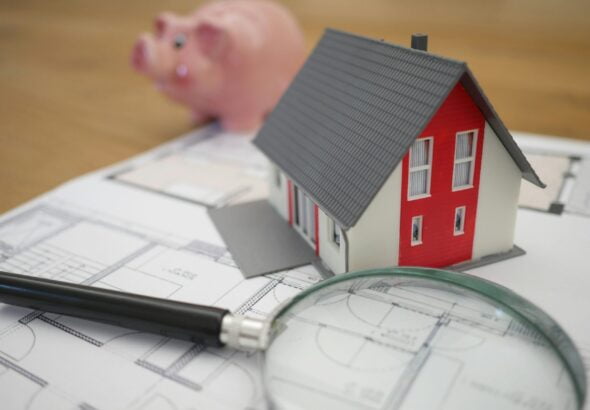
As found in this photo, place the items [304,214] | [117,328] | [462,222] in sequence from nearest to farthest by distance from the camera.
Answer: [117,328]
[462,222]
[304,214]

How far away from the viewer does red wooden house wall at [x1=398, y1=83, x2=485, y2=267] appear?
832mm

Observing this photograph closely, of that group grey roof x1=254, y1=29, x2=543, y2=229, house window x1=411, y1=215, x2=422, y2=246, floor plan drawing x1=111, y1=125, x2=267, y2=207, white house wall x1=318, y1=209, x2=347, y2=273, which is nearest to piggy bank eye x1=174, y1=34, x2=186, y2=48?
floor plan drawing x1=111, y1=125, x2=267, y2=207

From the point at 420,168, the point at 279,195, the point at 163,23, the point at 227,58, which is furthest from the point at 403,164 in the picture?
the point at 163,23

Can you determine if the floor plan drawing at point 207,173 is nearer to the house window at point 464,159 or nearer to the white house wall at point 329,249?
the white house wall at point 329,249

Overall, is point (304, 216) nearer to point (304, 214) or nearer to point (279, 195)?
point (304, 214)

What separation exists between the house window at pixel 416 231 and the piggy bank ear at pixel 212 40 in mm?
768

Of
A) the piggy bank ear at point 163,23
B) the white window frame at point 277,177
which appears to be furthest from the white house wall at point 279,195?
the piggy bank ear at point 163,23

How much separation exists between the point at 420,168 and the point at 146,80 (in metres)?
1.42

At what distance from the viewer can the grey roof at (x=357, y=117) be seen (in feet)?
2.60

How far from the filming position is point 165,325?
2.44 feet

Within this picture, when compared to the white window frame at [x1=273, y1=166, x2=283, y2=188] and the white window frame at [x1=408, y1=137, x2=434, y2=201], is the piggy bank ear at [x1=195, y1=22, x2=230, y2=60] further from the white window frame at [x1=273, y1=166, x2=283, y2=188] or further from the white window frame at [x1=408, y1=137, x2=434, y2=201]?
the white window frame at [x1=408, y1=137, x2=434, y2=201]

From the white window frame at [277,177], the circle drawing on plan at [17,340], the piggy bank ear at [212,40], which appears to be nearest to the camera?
the circle drawing on plan at [17,340]

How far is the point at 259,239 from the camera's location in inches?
41.0

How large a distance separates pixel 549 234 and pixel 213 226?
23.0 inches
